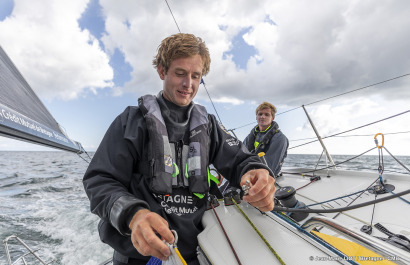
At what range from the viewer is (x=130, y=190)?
86 centimetres

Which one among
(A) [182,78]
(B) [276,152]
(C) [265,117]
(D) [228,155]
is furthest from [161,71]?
(C) [265,117]

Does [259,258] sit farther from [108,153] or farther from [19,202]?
[19,202]

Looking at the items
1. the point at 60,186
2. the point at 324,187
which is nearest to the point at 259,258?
the point at 324,187

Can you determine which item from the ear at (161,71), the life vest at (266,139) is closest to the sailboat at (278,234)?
the ear at (161,71)

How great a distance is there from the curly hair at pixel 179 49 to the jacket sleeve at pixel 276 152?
6.68 feet

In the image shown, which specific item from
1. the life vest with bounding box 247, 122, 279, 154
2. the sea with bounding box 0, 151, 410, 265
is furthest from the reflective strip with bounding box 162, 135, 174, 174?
the life vest with bounding box 247, 122, 279, 154

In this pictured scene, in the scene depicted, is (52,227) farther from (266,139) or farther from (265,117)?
(265,117)

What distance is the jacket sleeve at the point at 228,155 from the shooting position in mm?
1029

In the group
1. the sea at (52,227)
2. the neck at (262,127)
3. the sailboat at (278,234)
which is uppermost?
the neck at (262,127)

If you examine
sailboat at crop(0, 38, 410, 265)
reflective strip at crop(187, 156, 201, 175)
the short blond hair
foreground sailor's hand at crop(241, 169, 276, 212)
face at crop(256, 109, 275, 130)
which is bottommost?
sailboat at crop(0, 38, 410, 265)

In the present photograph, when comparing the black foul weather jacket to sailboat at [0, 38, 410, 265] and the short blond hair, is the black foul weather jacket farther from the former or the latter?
the short blond hair

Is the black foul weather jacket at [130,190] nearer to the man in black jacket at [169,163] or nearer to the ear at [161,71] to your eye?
the man in black jacket at [169,163]

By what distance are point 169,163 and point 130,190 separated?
7.8 inches

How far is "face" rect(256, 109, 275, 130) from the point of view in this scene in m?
3.19
